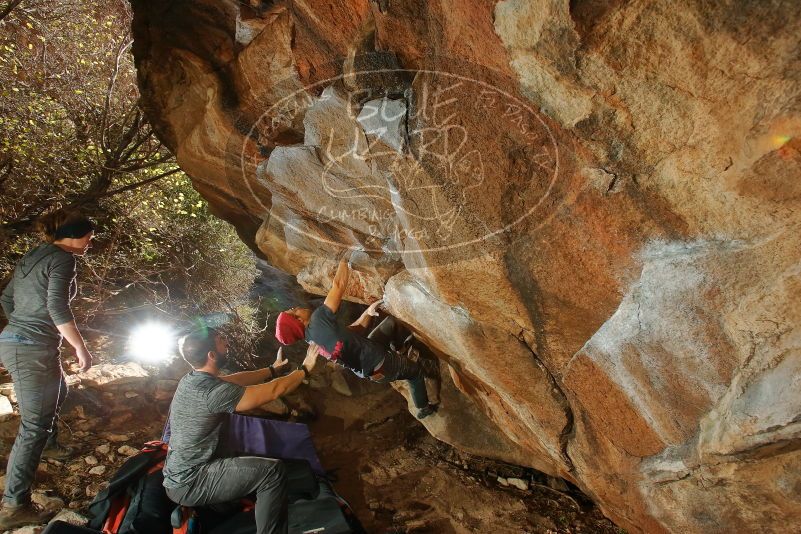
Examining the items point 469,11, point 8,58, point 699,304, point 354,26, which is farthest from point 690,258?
point 8,58

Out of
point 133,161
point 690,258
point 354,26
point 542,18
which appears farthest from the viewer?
point 133,161

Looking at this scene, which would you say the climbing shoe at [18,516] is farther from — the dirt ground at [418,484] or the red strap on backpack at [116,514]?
the dirt ground at [418,484]

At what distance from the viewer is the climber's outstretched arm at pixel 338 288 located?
4397mm

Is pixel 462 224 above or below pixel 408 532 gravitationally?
above

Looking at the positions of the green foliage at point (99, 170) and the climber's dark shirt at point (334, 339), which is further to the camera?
the green foliage at point (99, 170)

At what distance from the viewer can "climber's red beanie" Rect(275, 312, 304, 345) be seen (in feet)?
14.4

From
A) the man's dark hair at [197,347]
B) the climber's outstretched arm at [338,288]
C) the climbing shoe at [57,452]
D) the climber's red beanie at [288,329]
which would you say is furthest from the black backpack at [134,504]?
the climber's outstretched arm at [338,288]

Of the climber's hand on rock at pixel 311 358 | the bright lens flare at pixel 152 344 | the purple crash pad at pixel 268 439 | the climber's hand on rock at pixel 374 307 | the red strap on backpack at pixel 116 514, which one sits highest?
the bright lens flare at pixel 152 344

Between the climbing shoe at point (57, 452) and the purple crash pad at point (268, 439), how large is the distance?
1217 millimetres

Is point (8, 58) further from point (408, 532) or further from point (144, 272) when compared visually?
point (408, 532)

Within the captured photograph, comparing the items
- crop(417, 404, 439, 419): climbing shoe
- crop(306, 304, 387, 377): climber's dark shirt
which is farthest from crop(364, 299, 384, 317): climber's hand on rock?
crop(417, 404, 439, 419): climbing shoe

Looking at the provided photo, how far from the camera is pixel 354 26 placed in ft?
10.5

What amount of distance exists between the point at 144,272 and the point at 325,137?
206 inches

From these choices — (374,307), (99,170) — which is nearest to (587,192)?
(374,307)
